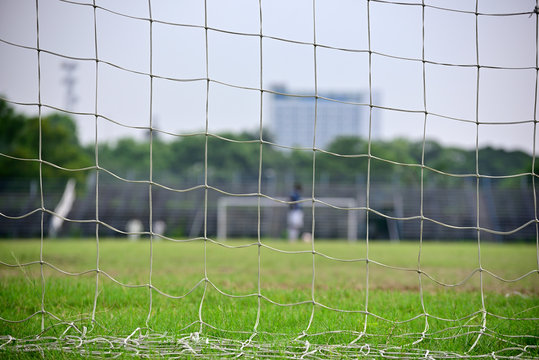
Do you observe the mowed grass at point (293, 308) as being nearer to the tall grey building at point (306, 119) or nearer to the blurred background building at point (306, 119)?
the blurred background building at point (306, 119)

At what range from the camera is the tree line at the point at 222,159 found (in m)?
21.5

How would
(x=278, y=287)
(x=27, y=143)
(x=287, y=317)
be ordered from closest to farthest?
(x=287, y=317) < (x=278, y=287) < (x=27, y=143)

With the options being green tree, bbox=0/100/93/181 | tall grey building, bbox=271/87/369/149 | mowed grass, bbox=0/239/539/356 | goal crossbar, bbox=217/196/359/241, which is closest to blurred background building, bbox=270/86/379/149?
tall grey building, bbox=271/87/369/149

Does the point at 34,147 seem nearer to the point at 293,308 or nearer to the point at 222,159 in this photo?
the point at 222,159

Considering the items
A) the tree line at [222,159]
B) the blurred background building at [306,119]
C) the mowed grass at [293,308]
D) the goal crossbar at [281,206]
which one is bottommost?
the goal crossbar at [281,206]

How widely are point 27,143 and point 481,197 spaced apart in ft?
63.0

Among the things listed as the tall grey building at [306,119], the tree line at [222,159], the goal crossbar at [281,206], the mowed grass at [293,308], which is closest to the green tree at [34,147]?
the tree line at [222,159]

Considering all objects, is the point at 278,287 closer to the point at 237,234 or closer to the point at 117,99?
the point at 237,234

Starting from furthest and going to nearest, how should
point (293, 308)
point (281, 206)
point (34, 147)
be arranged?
point (34, 147), point (281, 206), point (293, 308)

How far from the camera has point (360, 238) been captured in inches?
685

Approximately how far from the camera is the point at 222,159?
30422 mm

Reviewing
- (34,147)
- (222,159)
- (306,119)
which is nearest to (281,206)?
(34,147)

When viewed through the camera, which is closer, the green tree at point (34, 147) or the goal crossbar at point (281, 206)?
the goal crossbar at point (281, 206)

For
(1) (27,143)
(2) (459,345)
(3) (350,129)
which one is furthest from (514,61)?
(3) (350,129)
